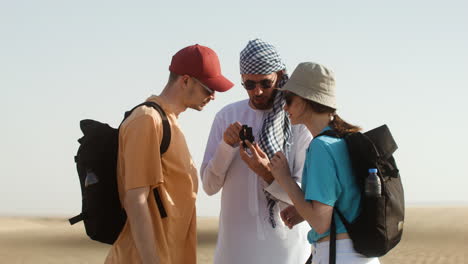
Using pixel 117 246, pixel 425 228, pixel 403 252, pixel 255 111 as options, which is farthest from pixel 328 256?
pixel 425 228

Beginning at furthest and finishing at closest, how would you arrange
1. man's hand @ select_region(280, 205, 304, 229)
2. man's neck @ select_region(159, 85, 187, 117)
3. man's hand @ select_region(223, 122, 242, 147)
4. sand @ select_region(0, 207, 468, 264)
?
sand @ select_region(0, 207, 468, 264), man's hand @ select_region(223, 122, 242, 147), man's hand @ select_region(280, 205, 304, 229), man's neck @ select_region(159, 85, 187, 117)

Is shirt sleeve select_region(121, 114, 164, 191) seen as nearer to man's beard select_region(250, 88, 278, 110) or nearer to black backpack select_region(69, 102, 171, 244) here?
black backpack select_region(69, 102, 171, 244)

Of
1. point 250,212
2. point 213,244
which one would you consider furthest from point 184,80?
point 213,244

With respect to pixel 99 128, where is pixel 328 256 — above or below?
below

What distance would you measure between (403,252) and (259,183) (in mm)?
16573

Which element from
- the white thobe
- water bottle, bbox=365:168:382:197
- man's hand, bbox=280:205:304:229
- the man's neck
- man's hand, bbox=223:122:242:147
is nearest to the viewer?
water bottle, bbox=365:168:382:197

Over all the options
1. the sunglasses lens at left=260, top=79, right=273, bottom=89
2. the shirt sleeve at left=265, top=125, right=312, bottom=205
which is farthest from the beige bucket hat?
the shirt sleeve at left=265, top=125, right=312, bottom=205

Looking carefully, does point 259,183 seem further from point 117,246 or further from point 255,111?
point 117,246

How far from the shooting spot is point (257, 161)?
4.98 metres

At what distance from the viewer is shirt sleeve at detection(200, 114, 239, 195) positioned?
519 cm

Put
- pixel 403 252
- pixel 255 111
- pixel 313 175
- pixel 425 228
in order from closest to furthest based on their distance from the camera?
pixel 313 175, pixel 255 111, pixel 403 252, pixel 425 228

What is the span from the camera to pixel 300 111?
424 centimetres

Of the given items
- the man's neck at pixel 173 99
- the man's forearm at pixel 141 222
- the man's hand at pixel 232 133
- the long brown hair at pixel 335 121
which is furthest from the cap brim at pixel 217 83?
the man's forearm at pixel 141 222

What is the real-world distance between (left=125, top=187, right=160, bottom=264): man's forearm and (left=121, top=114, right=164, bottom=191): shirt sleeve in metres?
0.05
